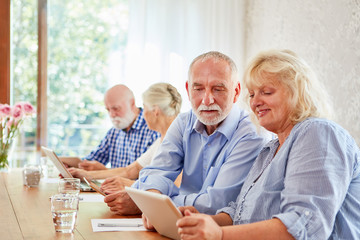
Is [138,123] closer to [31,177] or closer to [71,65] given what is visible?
[31,177]

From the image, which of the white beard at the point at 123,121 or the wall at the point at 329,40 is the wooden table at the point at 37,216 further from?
the wall at the point at 329,40

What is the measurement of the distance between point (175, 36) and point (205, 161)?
2.95 metres

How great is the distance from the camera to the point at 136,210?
1791mm

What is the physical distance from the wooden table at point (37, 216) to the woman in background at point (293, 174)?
190mm

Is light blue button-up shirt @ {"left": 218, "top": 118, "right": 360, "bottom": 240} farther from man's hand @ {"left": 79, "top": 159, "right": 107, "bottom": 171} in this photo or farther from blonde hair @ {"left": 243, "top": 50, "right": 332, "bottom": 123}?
man's hand @ {"left": 79, "top": 159, "right": 107, "bottom": 171}

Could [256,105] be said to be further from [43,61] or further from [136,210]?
[43,61]

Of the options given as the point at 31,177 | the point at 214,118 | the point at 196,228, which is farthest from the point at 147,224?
the point at 31,177

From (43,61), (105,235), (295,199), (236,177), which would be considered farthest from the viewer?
(43,61)

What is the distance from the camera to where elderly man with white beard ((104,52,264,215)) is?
1.78 metres

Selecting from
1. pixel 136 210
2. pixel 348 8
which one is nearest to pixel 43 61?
pixel 348 8

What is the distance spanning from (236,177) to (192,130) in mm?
401

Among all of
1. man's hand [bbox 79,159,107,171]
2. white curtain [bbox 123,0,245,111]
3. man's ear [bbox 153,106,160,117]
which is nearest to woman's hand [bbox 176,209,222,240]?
man's ear [bbox 153,106,160,117]

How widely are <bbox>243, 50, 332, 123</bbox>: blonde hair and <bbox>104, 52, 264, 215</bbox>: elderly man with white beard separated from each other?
410 mm

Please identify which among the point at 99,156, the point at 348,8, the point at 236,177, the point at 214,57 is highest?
the point at 348,8
